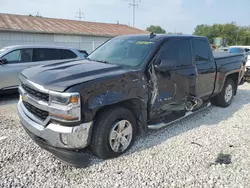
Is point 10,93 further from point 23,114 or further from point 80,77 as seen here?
point 80,77

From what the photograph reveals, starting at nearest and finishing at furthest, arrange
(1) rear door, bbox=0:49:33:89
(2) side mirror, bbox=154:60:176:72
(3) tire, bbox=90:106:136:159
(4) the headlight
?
(4) the headlight, (3) tire, bbox=90:106:136:159, (2) side mirror, bbox=154:60:176:72, (1) rear door, bbox=0:49:33:89

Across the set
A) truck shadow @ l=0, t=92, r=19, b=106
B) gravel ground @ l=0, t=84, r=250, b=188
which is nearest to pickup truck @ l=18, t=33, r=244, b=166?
gravel ground @ l=0, t=84, r=250, b=188

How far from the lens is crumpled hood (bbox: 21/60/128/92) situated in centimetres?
267

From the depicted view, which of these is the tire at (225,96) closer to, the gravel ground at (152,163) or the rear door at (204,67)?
the rear door at (204,67)

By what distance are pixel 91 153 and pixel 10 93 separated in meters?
4.48

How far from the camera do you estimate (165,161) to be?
319 centimetres

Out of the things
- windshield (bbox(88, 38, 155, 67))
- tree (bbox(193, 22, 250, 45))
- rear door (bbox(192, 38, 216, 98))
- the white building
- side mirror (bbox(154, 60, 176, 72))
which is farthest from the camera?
tree (bbox(193, 22, 250, 45))

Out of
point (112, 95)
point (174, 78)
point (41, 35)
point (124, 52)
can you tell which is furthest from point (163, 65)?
point (41, 35)

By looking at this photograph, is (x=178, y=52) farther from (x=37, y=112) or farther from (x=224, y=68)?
(x=37, y=112)

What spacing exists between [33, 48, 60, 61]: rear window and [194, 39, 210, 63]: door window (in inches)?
185

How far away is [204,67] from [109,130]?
287cm

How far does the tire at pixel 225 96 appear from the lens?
Result: 582 centimetres

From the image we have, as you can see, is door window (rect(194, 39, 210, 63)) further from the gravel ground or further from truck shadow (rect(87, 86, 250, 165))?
the gravel ground

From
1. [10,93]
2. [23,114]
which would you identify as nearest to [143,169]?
[23,114]
